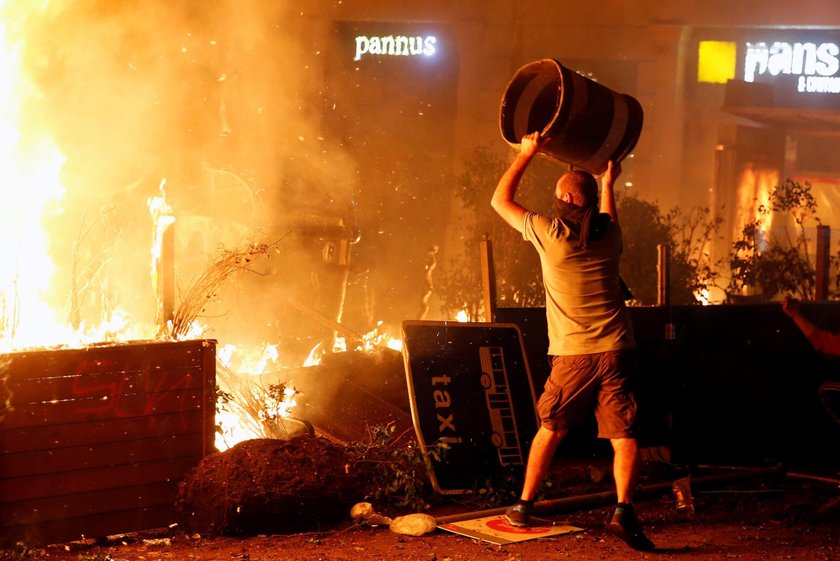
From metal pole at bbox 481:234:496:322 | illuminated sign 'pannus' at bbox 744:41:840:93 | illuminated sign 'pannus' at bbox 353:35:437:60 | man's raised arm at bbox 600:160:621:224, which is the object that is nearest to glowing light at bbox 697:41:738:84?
illuminated sign 'pannus' at bbox 744:41:840:93

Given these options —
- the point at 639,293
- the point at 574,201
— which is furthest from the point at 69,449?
the point at 639,293

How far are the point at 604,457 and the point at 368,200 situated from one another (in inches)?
315

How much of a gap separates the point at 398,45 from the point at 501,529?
1142cm

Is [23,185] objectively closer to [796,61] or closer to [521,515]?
[521,515]

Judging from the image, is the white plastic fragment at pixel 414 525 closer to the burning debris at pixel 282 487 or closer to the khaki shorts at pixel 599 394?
the burning debris at pixel 282 487

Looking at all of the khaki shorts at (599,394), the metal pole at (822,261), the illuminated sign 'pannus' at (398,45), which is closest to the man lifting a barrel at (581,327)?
the khaki shorts at (599,394)

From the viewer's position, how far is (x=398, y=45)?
15.4 metres

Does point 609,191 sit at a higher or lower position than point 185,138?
lower

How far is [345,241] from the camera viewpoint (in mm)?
13445

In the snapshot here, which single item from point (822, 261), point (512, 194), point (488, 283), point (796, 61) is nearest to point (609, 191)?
point (512, 194)

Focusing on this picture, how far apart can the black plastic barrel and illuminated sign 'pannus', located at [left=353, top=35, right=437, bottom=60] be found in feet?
32.3

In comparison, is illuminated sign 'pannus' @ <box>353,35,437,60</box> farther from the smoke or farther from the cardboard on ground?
the cardboard on ground

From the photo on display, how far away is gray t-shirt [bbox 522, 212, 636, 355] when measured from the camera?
5.15 metres

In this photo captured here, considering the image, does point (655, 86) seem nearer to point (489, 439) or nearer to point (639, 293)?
point (639, 293)
